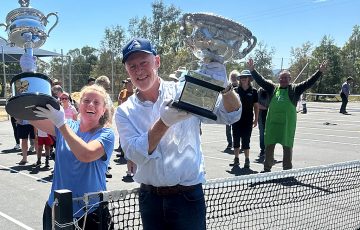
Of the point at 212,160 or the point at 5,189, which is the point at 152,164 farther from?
the point at 212,160

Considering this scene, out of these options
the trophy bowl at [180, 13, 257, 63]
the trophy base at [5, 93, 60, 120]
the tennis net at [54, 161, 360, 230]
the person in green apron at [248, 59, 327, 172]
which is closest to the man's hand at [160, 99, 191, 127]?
the trophy bowl at [180, 13, 257, 63]

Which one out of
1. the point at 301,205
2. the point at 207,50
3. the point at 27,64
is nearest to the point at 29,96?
the point at 27,64

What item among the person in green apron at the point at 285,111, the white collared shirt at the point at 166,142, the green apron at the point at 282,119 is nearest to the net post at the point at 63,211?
the white collared shirt at the point at 166,142

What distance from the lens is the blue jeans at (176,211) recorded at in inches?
105

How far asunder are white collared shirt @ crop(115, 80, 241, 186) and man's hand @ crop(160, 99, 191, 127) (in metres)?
0.38

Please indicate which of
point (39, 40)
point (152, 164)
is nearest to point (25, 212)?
→ point (39, 40)

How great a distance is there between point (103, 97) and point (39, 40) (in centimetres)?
95

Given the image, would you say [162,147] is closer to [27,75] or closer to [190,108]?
[190,108]

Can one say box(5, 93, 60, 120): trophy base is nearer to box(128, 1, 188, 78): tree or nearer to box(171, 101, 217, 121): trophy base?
box(171, 101, 217, 121): trophy base

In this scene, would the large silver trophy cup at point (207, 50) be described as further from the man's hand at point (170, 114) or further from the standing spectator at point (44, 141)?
the standing spectator at point (44, 141)

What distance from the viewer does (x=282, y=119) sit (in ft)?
26.2

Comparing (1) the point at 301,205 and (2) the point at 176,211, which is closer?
(2) the point at 176,211

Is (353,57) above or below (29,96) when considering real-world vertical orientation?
above

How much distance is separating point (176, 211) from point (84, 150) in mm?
758
